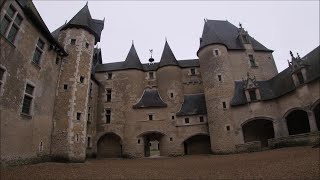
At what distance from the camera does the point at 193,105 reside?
22125mm

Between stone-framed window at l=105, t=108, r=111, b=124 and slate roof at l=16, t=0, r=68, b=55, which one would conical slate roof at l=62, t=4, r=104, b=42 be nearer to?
slate roof at l=16, t=0, r=68, b=55

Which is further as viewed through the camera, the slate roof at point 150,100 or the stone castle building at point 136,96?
the slate roof at point 150,100

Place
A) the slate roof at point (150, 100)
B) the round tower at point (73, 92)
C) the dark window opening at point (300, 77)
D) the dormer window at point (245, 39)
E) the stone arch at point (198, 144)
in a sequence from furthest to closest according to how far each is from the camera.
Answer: the dormer window at point (245, 39) → the stone arch at point (198, 144) → the slate roof at point (150, 100) → the dark window opening at point (300, 77) → the round tower at point (73, 92)

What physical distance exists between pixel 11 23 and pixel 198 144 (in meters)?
18.3

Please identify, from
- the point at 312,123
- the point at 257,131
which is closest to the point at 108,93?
the point at 257,131

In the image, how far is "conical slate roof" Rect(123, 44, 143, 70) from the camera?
23875 millimetres

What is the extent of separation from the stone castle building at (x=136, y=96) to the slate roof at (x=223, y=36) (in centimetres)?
13

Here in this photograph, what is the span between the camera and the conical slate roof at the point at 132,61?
23875 millimetres

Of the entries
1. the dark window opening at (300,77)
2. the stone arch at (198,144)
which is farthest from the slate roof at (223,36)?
the stone arch at (198,144)

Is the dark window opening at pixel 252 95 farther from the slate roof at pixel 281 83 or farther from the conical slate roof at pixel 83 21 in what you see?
the conical slate roof at pixel 83 21

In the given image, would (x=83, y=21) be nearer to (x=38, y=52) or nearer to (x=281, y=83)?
(x=38, y=52)

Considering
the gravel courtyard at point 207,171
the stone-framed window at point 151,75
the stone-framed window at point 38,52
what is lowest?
the gravel courtyard at point 207,171

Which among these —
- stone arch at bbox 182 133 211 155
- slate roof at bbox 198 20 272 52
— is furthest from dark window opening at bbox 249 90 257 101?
stone arch at bbox 182 133 211 155

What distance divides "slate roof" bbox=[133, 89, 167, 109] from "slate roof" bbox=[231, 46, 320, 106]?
7147 mm
